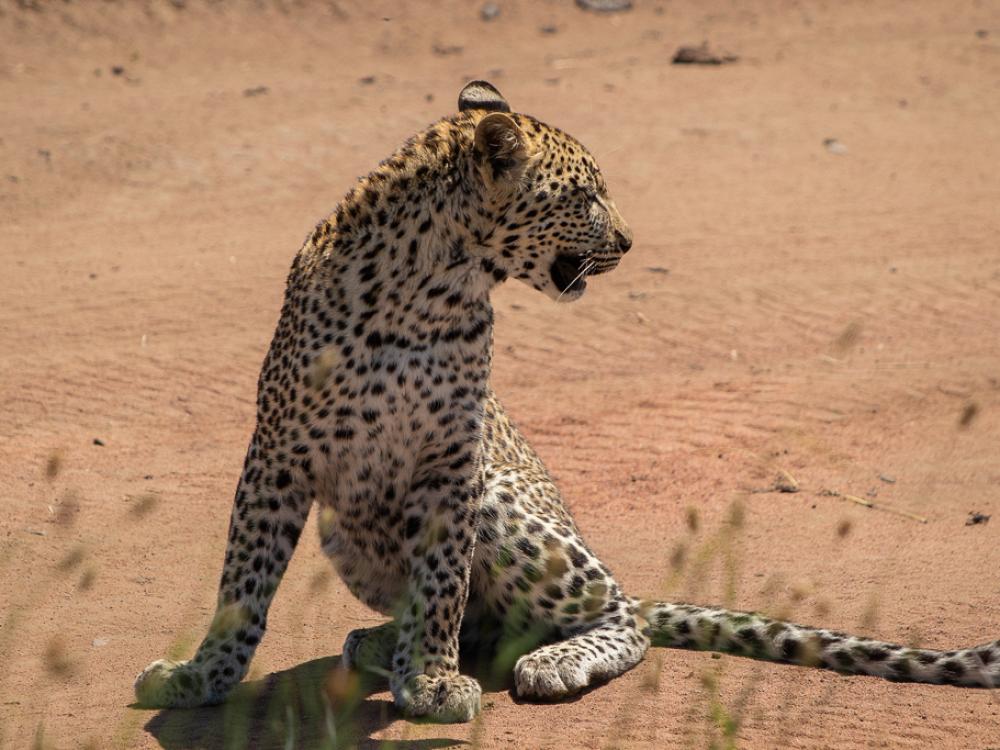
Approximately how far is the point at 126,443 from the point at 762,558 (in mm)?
4060

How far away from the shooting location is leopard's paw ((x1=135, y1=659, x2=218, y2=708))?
5.82 m

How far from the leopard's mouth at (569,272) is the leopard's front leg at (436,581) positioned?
31.7 inches

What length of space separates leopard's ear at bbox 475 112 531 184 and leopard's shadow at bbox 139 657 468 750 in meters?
2.00

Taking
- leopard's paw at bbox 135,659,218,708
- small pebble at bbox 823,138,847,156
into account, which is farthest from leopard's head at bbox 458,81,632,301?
small pebble at bbox 823,138,847,156

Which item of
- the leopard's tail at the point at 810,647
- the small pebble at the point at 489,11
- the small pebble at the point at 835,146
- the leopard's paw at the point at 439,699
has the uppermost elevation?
the small pebble at the point at 489,11

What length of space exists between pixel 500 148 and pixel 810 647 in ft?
7.91

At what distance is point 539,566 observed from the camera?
6395mm

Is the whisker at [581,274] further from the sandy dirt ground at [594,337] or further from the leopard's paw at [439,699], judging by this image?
the leopard's paw at [439,699]

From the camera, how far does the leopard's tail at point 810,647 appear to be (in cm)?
605

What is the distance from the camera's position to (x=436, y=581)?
5922mm

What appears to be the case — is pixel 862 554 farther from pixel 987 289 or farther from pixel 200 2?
pixel 200 2

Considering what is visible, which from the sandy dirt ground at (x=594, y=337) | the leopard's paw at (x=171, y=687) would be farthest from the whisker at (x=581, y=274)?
the leopard's paw at (x=171, y=687)

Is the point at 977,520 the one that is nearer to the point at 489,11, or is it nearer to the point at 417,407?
the point at 417,407

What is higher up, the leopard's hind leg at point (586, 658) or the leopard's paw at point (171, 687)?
the leopard's hind leg at point (586, 658)
